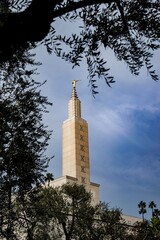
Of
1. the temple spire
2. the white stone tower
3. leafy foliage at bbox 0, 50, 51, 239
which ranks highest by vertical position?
the temple spire

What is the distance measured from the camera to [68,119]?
7681 cm

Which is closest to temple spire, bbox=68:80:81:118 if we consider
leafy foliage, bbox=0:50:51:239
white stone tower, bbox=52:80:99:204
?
white stone tower, bbox=52:80:99:204

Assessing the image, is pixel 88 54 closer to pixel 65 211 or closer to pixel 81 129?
pixel 65 211

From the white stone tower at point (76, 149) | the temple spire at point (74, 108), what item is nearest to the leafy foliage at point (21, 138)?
the white stone tower at point (76, 149)

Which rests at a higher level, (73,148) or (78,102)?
(78,102)

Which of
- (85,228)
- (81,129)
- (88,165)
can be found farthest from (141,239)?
(81,129)

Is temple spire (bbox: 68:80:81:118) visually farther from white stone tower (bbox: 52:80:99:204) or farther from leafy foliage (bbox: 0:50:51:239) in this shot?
leafy foliage (bbox: 0:50:51:239)

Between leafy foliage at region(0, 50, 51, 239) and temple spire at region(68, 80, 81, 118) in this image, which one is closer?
leafy foliage at region(0, 50, 51, 239)

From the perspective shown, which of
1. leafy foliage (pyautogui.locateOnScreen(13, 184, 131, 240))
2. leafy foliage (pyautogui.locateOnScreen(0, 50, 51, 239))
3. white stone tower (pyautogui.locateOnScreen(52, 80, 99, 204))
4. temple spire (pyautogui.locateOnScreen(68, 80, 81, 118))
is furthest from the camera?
temple spire (pyautogui.locateOnScreen(68, 80, 81, 118))

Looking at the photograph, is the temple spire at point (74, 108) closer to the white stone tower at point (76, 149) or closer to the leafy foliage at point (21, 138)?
the white stone tower at point (76, 149)

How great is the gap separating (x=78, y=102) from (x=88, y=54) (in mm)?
76135

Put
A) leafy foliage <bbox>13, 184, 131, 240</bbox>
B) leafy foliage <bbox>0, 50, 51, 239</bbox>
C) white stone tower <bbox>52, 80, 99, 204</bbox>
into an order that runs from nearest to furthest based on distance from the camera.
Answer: leafy foliage <bbox>0, 50, 51, 239</bbox> → leafy foliage <bbox>13, 184, 131, 240</bbox> → white stone tower <bbox>52, 80, 99, 204</bbox>

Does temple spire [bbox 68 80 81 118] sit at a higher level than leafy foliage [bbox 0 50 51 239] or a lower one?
higher

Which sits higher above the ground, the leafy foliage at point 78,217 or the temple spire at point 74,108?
the temple spire at point 74,108
